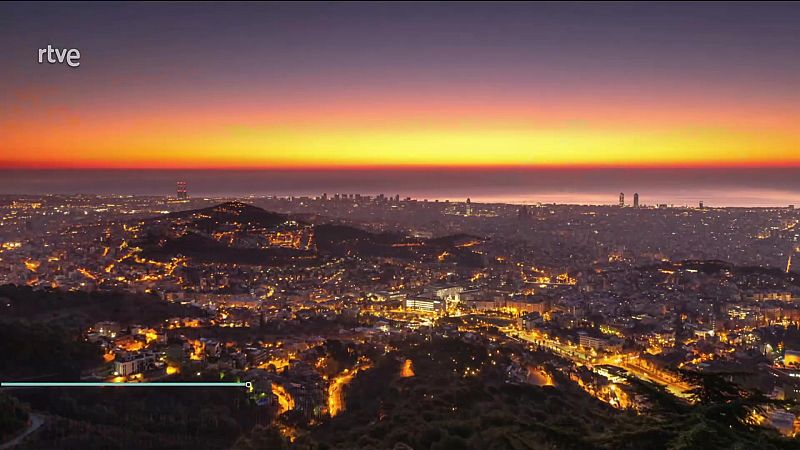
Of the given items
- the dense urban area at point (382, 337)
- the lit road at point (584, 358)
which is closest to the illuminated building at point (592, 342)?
the dense urban area at point (382, 337)

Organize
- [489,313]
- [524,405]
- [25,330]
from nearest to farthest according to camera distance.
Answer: [524,405]
[25,330]
[489,313]

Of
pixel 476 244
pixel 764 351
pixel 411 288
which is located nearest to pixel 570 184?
pixel 476 244

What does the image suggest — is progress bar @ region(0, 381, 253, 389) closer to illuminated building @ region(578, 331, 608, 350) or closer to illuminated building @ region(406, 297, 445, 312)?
illuminated building @ region(578, 331, 608, 350)

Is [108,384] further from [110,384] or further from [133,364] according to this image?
[133,364]

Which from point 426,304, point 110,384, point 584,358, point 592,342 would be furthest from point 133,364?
point 426,304

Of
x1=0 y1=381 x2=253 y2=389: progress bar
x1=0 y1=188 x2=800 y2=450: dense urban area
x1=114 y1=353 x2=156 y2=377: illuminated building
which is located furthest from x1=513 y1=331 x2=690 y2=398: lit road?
x1=114 y1=353 x2=156 y2=377: illuminated building

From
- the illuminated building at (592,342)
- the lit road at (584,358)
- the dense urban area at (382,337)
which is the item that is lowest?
the lit road at (584,358)

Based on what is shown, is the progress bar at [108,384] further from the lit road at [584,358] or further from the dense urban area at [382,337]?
the lit road at [584,358]

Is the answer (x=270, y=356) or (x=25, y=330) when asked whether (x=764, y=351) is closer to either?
(x=270, y=356)
